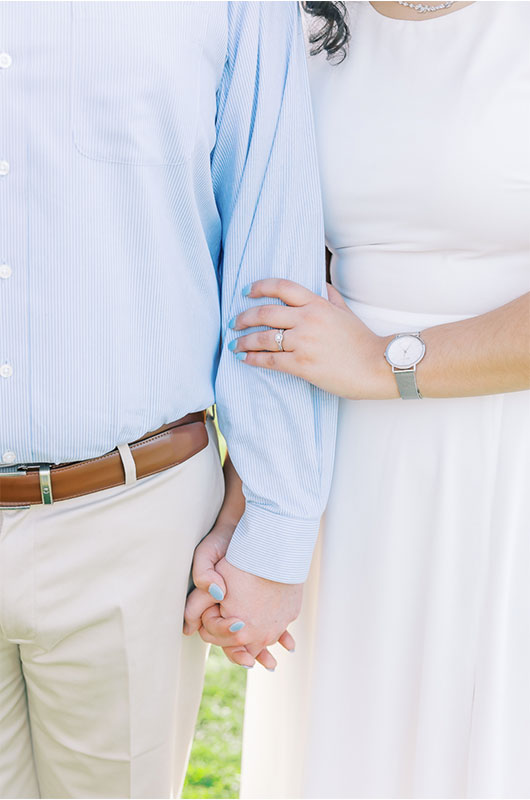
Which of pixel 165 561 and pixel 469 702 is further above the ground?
pixel 165 561

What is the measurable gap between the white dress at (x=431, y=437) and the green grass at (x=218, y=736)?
1198mm

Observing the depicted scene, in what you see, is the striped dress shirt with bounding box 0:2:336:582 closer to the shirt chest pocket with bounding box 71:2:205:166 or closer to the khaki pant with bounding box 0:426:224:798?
the shirt chest pocket with bounding box 71:2:205:166

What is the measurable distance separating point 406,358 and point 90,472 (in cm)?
58

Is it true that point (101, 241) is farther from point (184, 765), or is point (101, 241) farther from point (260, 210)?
point (184, 765)

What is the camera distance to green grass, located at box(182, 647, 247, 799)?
279 centimetres

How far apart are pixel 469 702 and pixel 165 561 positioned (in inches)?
24.5

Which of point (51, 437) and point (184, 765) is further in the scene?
point (184, 765)

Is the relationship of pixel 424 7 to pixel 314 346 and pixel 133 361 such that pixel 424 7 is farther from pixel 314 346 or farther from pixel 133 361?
pixel 133 361

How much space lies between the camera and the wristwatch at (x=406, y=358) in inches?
59.4

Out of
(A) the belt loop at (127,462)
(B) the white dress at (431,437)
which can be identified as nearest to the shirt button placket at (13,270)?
(A) the belt loop at (127,462)

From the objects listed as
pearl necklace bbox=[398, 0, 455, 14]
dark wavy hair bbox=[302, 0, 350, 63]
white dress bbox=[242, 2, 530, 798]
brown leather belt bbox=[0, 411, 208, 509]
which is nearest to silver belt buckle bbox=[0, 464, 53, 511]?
brown leather belt bbox=[0, 411, 208, 509]

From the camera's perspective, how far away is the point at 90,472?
1416 mm

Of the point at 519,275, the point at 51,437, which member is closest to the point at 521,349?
the point at 519,275

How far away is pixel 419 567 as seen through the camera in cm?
162
